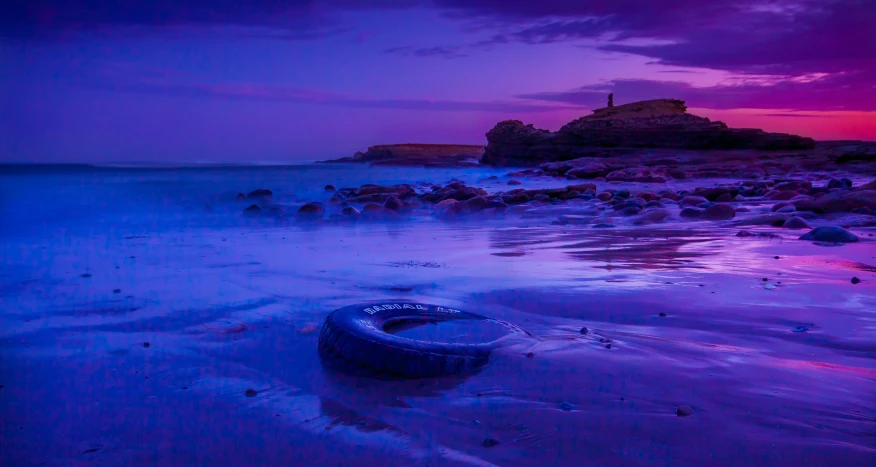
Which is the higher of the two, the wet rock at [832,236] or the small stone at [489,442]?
the wet rock at [832,236]

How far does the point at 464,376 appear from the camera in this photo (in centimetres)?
215

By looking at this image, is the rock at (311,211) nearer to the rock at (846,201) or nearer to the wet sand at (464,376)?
the wet sand at (464,376)

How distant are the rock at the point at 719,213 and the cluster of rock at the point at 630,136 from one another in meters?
28.9

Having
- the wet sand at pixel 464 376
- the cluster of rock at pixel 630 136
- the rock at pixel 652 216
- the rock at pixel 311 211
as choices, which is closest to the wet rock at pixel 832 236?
the wet sand at pixel 464 376

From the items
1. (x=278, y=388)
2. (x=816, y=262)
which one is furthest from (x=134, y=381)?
(x=816, y=262)

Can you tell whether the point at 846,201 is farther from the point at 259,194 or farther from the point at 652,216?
the point at 259,194

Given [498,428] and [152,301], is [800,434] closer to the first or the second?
[498,428]

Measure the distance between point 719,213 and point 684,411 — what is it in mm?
6299

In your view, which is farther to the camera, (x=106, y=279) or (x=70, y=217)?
(x=70, y=217)

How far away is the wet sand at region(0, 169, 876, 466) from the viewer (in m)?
1.60

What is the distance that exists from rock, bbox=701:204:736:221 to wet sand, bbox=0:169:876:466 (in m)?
2.83

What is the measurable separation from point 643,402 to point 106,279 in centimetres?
350

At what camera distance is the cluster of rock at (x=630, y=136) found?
119 feet

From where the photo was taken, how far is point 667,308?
3012 mm
